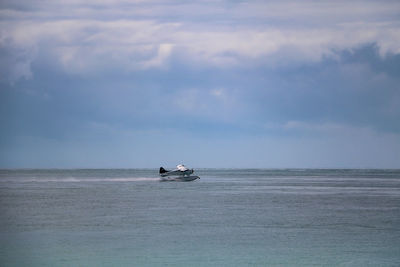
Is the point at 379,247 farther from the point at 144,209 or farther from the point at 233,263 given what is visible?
the point at 144,209

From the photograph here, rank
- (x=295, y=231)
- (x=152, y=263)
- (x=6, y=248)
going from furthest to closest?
(x=295, y=231)
(x=6, y=248)
(x=152, y=263)

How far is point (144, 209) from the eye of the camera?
42.8 metres

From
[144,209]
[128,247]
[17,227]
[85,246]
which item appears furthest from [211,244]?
[144,209]

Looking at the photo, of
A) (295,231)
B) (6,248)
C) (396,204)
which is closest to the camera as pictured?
(6,248)

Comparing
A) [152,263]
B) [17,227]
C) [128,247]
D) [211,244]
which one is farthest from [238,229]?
[17,227]

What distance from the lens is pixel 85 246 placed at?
26.2m

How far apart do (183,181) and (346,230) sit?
6844cm

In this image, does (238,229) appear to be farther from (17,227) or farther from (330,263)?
(17,227)

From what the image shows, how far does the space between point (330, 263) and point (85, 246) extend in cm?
1044

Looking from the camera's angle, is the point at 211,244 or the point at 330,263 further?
the point at 211,244

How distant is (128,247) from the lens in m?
26.0

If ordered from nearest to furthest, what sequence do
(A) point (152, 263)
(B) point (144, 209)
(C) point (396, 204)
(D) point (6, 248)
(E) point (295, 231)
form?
(A) point (152, 263) < (D) point (6, 248) < (E) point (295, 231) < (B) point (144, 209) < (C) point (396, 204)

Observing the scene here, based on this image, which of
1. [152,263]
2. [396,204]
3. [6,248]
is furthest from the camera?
[396,204]

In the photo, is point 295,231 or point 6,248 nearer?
point 6,248
